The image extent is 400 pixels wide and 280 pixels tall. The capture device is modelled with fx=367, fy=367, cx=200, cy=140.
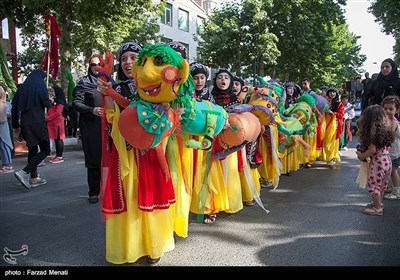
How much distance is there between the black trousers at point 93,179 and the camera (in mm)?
4645

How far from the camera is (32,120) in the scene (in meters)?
5.49

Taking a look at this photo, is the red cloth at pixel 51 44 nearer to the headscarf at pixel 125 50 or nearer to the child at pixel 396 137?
the headscarf at pixel 125 50

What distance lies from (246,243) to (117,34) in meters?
12.7

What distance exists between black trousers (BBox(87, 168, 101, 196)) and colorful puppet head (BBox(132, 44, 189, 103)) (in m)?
2.38

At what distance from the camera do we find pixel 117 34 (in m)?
14.4

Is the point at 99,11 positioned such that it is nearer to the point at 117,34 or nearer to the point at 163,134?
the point at 117,34

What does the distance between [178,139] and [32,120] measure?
335cm

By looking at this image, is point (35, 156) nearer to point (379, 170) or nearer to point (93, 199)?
point (93, 199)

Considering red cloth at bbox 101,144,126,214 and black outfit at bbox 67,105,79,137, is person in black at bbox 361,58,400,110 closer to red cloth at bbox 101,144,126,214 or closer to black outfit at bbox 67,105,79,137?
red cloth at bbox 101,144,126,214

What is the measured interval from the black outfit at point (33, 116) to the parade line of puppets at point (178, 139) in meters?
2.91

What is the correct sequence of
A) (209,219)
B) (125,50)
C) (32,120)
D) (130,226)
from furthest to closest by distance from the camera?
(32,120)
(209,219)
(125,50)
(130,226)

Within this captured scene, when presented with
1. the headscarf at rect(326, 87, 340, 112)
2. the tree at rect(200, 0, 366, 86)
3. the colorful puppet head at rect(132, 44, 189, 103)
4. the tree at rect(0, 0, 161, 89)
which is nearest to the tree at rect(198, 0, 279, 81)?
the tree at rect(200, 0, 366, 86)

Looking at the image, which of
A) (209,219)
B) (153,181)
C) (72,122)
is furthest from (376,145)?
(72,122)

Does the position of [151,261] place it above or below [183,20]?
below
